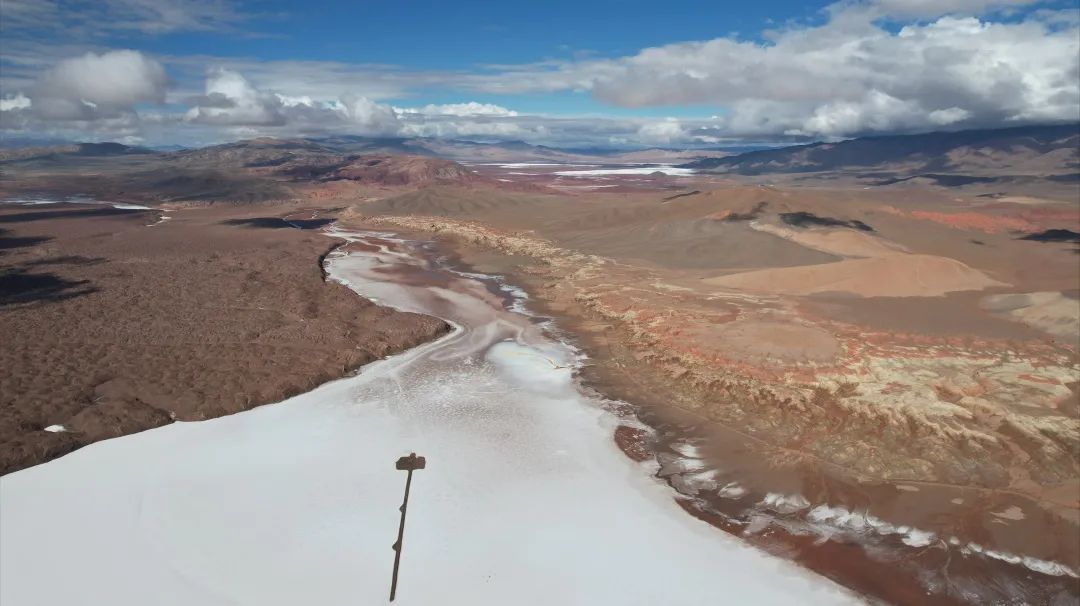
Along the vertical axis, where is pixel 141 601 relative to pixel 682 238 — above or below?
below

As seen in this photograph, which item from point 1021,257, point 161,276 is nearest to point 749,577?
point 161,276

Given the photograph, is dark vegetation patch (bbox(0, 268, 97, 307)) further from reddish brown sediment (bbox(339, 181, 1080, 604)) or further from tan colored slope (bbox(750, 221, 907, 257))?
tan colored slope (bbox(750, 221, 907, 257))

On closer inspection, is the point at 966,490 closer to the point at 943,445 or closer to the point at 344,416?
the point at 943,445

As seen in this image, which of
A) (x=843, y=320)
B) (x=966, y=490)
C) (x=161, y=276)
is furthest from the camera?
(x=161, y=276)

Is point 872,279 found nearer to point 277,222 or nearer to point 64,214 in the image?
point 277,222

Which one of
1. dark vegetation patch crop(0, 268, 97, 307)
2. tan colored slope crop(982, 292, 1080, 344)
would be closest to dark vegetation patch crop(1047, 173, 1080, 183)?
tan colored slope crop(982, 292, 1080, 344)

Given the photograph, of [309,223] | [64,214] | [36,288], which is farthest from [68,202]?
[36,288]
